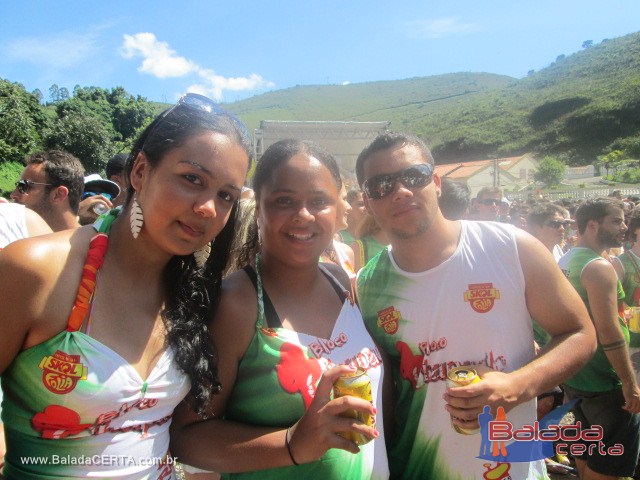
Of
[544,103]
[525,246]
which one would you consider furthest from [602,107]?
[525,246]

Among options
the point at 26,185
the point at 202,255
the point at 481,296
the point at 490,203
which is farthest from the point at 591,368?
the point at 490,203

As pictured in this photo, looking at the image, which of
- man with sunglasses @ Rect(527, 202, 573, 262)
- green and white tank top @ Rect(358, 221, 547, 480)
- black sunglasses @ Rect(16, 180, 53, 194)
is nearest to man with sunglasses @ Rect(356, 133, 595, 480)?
green and white tank top @ Rect(358, 221, 547, 480)

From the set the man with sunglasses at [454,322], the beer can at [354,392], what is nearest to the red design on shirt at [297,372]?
the beer can at [354,392]

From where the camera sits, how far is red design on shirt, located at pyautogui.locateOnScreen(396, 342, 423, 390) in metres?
2.12

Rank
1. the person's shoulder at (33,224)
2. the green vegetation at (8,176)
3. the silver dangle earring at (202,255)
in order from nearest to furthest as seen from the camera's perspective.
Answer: the silver dangle earring at (202,255) < the person's shoulder at (33,224) < the green vegetation at (8,176)

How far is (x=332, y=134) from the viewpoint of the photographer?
570 inches

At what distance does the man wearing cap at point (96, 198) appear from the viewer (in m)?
5.02

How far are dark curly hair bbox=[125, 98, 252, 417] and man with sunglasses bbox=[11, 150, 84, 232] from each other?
2843 mm

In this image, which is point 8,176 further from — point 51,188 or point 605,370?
point 605,370

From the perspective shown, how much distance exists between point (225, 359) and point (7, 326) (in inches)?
28.1

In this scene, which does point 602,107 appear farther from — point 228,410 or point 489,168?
point 228,410

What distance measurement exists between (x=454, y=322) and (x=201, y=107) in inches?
57.5

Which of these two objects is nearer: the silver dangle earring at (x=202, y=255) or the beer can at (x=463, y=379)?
the beer can at (x=463, y=379)

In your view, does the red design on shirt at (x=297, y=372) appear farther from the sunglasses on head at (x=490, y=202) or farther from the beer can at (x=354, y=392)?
the sunglasses on head at (x=490, y=202)
